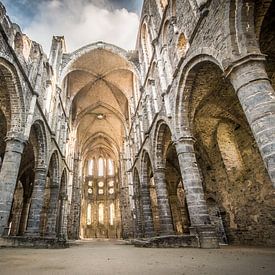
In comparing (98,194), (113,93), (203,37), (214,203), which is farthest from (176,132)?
(98,194)

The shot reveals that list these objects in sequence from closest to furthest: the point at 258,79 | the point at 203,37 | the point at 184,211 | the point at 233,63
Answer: the point at 258,79 → the point at 233,63 → the point at 203,37 → the point at 184,211

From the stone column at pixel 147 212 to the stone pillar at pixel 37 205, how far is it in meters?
7.06

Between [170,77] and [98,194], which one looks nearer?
[170,77]

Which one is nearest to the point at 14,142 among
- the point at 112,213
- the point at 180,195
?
the point at 180,195

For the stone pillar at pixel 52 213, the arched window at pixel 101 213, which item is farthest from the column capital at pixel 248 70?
the arched window at pixel 101 213

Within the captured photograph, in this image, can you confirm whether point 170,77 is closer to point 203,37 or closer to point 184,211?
point 203,37

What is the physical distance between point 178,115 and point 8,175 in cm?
768

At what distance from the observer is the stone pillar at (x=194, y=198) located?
7.43 meters

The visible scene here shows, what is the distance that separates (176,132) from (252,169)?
4827 mm

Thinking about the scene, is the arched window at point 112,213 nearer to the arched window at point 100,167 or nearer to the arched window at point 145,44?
the arched window at point 100,167

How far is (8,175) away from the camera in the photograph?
8.45 meters

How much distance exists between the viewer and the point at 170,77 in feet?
35.6

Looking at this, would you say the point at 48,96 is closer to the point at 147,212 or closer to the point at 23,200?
the point at 147,212

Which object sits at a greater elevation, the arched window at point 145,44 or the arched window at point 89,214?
the arched window at point 145,44
